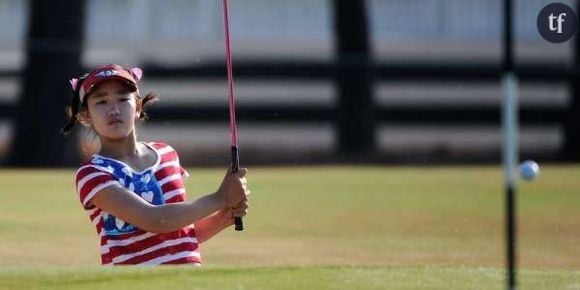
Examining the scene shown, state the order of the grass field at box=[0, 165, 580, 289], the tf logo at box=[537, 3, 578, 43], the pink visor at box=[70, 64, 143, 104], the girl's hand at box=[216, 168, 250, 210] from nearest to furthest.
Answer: the grass field at box=[0, 165, 580, 289] < the girl's hand at box=[216, 168, 250, 210] < the pink visor at box=[70, 64, 143, 104] < the tf logo at box=[537, 3, 578, 43]

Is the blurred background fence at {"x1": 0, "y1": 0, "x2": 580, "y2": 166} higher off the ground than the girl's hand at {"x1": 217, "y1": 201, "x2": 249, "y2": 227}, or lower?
lower

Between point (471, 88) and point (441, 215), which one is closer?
point (441, 215)

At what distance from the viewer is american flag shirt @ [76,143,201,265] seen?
18.1 feet

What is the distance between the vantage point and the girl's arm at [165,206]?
5.34m

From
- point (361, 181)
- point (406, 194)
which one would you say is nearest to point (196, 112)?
point (361, 181)

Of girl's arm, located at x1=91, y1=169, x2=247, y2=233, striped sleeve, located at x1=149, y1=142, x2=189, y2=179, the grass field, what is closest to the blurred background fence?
the grass field

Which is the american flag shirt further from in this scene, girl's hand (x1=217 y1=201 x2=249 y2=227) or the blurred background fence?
the blurred background fence

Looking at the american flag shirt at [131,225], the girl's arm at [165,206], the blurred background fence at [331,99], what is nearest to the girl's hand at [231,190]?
the girl's arm at [165,206]

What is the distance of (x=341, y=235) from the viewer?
32.4 feet

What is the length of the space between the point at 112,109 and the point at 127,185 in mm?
258

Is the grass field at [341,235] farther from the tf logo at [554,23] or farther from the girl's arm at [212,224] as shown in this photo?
the tf logo at [554,23]

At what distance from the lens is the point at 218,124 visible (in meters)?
18.1

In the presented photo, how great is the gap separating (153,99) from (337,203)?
20.0 ft

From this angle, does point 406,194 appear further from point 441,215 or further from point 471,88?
point 471,88
